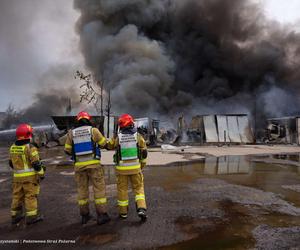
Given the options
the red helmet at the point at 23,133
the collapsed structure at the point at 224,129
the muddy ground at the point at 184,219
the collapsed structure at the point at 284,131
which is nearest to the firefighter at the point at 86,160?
the muddy ground at the point at 184,219

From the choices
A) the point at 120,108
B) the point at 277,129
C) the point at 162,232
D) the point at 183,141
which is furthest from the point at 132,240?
the point at 120,108

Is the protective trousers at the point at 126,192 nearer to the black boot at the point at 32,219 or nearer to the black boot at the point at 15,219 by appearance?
the black boot at the point at 32,219

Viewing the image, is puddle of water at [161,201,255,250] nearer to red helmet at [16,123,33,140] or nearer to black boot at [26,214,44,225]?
black boot at [26,214,44,225]

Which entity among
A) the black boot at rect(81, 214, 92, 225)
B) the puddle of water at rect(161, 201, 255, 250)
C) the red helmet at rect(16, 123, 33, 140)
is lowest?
the puddle of water at rect(161, 201, 255, 250)

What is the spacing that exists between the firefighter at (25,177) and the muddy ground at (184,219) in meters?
0.20

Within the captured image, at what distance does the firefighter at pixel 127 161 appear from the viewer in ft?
13.5

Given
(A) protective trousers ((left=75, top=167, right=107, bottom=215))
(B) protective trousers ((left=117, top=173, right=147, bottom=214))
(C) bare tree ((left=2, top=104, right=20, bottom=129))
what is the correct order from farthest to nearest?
(C) bare tree ((left=2, top=104, right=20, bottom=129)) → (B) protective trousers ((left=117, top=173, right=147, bottom=214)) → (A) protective trousers ((left=75, top=167, right=107, bottom=215))

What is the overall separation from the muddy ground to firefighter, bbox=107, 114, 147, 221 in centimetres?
29

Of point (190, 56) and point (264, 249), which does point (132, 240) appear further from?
point (190, 56)

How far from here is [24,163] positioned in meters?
4.13

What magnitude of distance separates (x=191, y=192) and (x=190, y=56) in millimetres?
42255

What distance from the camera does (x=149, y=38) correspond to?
45500mm

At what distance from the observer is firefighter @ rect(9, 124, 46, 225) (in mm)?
4035

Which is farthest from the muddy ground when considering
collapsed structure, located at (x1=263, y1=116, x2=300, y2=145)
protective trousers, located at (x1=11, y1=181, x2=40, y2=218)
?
collapsed structure, located at (x1=263, y1=116, x2=300, y2=145)
